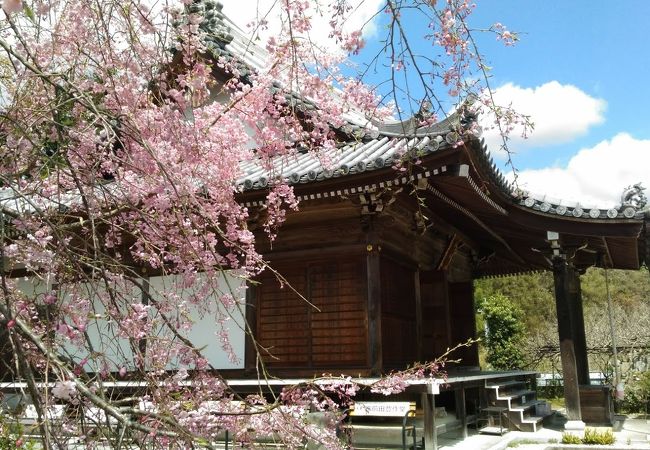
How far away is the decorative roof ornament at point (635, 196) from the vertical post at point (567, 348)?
1213mm

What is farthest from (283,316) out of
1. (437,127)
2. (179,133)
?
(179,133)

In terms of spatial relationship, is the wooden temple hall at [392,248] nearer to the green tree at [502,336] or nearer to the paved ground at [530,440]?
the paved ground at [530,440]

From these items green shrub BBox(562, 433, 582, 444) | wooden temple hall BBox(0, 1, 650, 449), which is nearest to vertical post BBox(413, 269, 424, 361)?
wooden temple hall BBox(0, 1, 650, 449)

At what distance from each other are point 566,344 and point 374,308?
3.20 meters

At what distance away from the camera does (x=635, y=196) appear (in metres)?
8.22

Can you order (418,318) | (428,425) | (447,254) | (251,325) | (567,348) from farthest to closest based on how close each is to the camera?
1. (447,254)
2. (418,318)
3. (567,348)
4. (251,325)
5. (428,425)

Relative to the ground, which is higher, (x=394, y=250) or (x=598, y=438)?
(x=394, y=250)

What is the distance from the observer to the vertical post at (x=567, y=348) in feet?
26.8

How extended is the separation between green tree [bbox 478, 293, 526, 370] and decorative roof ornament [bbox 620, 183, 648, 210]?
10.4 metres

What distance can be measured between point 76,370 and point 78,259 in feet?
1.43

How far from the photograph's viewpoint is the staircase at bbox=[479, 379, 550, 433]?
848 centimetres

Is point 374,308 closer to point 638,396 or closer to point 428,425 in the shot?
point 428,425

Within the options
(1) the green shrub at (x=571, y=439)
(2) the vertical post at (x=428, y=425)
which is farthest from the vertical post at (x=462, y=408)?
(2) the vertical post at (x=428, y=425)

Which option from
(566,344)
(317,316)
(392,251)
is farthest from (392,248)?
(566,344)
